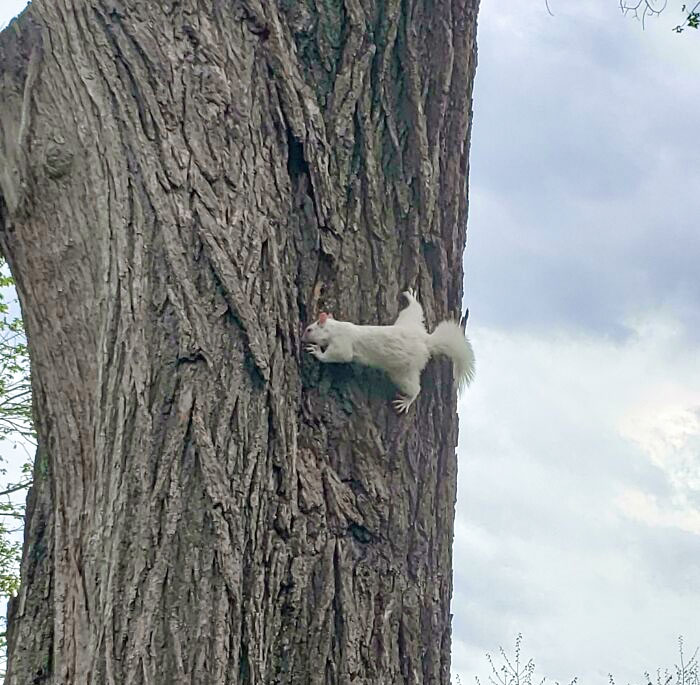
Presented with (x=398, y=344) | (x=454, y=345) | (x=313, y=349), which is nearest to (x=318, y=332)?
(x=313, y=349)

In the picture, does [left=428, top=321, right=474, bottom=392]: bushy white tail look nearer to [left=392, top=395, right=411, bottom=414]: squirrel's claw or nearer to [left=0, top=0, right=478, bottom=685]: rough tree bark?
[left=0, top=0, right=478, bottom=685]: rough tree bark

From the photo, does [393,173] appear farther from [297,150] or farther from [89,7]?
[89,7]

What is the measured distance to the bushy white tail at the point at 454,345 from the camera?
323cm

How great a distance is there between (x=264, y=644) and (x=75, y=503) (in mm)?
632

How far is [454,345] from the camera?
3297 mm

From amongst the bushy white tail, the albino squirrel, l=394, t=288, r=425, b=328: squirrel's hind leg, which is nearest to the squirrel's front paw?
the albino squirrel

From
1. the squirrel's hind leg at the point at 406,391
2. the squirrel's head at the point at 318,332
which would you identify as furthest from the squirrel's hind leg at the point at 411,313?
the squirrel's head at the point at 318,332

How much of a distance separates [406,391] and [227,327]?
0.67 metres

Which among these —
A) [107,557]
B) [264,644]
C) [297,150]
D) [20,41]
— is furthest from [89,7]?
[264,644]

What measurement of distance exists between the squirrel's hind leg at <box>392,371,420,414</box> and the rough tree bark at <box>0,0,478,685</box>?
33 mm

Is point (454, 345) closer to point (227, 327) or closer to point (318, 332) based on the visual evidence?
point (318, 332)

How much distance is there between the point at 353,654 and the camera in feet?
8.97

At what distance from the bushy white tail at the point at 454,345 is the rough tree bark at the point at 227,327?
0.20 feet

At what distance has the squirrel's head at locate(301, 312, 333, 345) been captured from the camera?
289cm
